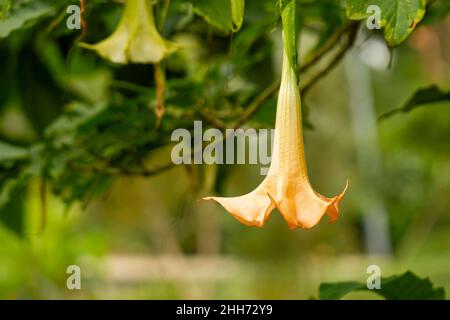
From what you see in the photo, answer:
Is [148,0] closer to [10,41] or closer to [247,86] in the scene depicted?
[247,86]

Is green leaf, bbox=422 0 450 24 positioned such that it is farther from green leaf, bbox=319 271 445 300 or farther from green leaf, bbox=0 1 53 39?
green leaf, bbox=0 1 53 39

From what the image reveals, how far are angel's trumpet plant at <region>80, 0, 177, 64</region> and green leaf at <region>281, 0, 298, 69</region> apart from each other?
17 centimetres

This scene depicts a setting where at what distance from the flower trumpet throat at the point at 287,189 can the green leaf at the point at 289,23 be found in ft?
0.04

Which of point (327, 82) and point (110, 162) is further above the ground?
point (327, 82)

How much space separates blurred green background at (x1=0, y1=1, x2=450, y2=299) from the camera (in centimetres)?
80

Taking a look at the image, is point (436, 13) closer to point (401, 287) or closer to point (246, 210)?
point (401, 287)

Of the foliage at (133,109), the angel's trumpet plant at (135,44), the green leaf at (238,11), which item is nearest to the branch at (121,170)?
the foliage at (133,109)

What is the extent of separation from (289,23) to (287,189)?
10 cm

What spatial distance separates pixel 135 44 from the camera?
0.64 meters

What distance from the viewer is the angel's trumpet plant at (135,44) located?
63 centimetres

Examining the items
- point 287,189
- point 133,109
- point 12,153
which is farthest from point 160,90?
point 287,189
